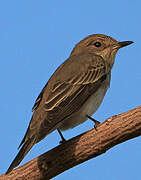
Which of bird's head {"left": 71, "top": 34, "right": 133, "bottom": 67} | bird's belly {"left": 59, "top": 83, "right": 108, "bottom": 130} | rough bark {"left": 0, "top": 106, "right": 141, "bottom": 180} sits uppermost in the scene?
bird's head {"left": 71, "top": 34, "right": 133, "bottom": 67}

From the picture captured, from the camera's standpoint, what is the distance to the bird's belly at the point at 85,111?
707cm

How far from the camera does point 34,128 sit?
21.5 feet

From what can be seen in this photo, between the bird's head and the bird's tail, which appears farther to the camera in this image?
the bird's head

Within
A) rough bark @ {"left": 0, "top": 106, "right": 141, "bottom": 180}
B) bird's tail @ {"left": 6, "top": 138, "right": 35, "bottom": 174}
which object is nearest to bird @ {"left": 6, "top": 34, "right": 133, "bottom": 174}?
bird's tail @ {"left": 6, "top": 138, "right": 35, "bottom": 174}

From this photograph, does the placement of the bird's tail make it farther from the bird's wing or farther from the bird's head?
the bird's head

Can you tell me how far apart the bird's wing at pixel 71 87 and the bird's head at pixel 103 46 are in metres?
0.32

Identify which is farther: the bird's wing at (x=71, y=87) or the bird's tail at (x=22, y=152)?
the bird's wing at (x=71, y=87)

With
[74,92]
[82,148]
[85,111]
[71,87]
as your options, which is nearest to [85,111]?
[85,111]

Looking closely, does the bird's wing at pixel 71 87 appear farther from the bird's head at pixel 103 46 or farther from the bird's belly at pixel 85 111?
the bird's head at pixel 103 46

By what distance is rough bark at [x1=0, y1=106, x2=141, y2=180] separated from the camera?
6.20 metres

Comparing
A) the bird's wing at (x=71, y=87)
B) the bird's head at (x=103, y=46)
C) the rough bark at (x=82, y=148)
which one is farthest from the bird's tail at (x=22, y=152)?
the bird's head at (x=103, y=46)

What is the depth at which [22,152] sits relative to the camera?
606cm

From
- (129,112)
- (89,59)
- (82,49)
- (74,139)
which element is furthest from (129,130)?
(82,49)

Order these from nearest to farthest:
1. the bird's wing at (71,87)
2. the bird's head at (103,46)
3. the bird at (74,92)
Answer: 1. the bird at (74,92)
2. the bird's wing at (71,87)
3. the bird's head at (103,46)
